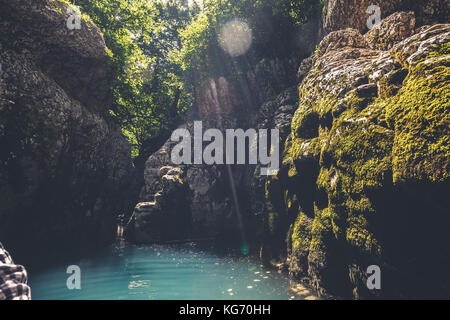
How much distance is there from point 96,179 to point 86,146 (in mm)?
2142

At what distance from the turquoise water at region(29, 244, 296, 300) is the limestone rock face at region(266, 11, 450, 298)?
1.56 metres

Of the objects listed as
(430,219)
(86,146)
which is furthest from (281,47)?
(430,219)

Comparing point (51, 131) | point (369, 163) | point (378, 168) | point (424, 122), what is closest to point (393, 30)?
point (424, 122)

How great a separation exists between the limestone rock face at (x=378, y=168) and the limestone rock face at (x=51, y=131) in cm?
1024

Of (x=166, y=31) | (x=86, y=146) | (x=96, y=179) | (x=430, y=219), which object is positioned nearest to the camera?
(x=430, y=219)

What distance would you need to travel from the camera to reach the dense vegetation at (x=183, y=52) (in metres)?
17.0

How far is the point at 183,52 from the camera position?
22.2m

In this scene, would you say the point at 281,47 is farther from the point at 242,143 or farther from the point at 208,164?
the point at 208,164

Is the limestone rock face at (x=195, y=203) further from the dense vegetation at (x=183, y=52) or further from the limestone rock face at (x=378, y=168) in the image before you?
the limestone rock face at (x=378, y=168)

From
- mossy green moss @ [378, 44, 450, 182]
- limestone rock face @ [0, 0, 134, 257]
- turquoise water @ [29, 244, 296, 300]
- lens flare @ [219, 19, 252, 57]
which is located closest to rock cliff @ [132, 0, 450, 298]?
mossy green moss @ [378, 44, 450, 182]

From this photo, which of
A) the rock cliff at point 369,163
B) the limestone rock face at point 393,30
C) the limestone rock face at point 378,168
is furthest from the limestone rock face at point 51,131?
the limestone rock face at point 393,30

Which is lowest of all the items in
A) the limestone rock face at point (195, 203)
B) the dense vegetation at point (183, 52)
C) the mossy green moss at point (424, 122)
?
the limestone rock face at point (195, 203)
